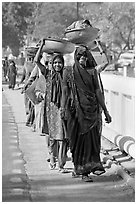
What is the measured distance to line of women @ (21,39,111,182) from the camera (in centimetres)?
693

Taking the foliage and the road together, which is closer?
the road

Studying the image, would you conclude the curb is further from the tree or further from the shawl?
the tree

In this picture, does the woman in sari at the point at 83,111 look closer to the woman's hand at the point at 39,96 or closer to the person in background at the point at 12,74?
the woman's hand at the point at 39,96

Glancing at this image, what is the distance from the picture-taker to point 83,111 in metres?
6.97

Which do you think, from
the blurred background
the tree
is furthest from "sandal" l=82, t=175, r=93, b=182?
the tree

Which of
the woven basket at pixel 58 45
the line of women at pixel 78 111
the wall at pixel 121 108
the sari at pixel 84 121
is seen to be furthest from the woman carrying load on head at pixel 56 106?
the wall at pixel 121 108

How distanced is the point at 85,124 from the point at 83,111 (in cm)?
17

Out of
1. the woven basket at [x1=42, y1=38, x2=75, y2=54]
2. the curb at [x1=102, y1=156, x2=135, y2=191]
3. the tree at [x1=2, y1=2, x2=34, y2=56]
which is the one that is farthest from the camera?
the tree at [x1=2, y1=2, x2=34, y2=56]

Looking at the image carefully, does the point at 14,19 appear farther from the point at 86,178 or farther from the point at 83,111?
the point at 86,178

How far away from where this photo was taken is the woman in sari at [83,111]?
22.7 feet

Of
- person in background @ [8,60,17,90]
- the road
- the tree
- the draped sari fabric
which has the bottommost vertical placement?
the road

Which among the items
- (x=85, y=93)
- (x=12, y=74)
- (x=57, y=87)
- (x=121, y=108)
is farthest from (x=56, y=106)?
(x=12, y=74)

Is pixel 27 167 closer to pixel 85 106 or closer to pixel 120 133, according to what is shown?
pixel 85 106

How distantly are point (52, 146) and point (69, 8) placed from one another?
41469mm
